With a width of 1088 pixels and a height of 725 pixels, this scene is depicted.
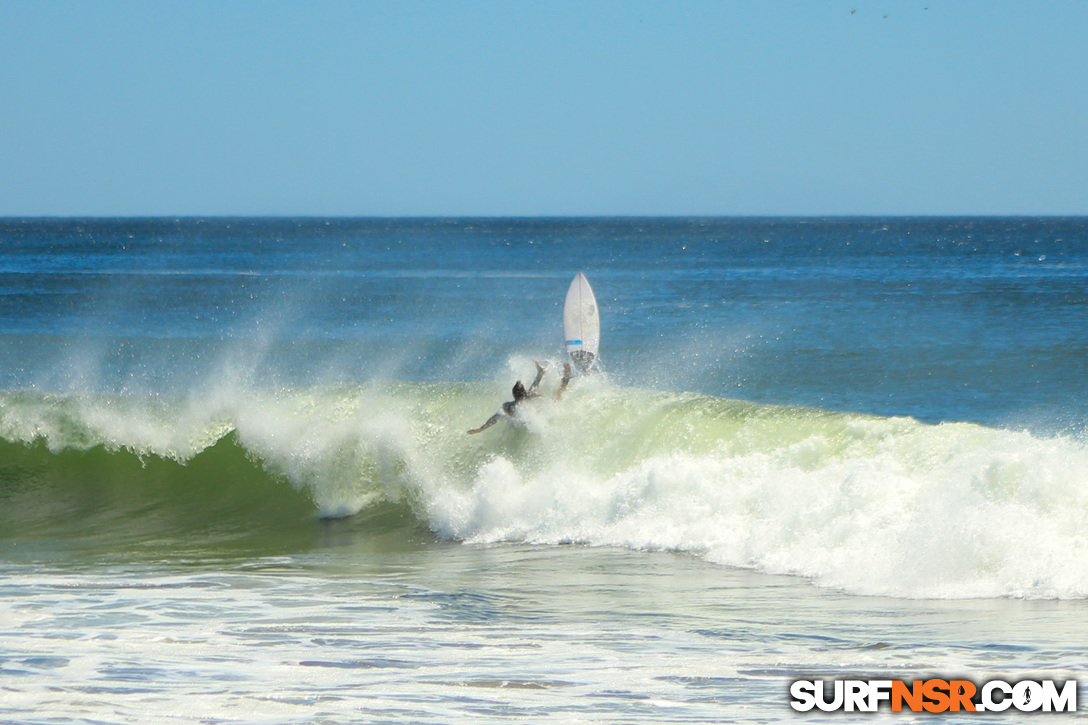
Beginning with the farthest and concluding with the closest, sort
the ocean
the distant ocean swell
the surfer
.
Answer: the surfer
the distant ocean swell
the ocean

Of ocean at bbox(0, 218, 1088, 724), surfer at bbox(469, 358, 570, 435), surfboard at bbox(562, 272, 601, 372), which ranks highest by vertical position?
surfboard at bbox(562, 272, 601, 372)

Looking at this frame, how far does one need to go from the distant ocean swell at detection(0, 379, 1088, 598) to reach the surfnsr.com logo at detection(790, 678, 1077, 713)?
238 centimetres

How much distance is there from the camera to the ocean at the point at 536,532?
719 centimetres

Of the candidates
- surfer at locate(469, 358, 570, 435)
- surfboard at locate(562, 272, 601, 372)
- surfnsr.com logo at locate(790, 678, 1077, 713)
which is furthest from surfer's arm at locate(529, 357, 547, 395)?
surfnsr.com logo at locate(790, 678, 1077, 713)

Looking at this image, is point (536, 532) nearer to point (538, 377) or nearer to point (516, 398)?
point (516, 398)

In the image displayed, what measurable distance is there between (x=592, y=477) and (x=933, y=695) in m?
6.43

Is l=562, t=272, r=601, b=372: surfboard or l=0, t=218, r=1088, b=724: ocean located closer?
l=0, t=218, r=1088, b=724: ocean

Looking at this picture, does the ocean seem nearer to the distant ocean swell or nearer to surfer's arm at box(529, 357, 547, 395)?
the distant ocean swell

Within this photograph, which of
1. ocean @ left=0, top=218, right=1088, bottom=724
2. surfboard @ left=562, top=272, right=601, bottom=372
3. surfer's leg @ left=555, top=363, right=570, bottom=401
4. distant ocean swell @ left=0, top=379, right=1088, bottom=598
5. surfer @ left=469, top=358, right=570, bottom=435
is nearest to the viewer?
ocean @ left=0, top=218, right=1088, bottom=724

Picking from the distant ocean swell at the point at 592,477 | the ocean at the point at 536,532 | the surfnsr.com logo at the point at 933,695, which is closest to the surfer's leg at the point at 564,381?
the distant ocean swell at the point at 592,477

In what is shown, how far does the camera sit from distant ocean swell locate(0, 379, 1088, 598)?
9836 millimetres

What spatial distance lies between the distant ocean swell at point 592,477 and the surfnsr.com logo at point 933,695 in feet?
7.82

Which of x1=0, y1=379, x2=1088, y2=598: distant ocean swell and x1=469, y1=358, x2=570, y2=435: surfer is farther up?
x1=469, y1=358, x2=570, y2=435: surfer

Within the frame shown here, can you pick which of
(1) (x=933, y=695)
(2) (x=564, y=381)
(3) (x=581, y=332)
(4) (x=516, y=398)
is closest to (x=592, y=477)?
(4) (x=516, y=398)
